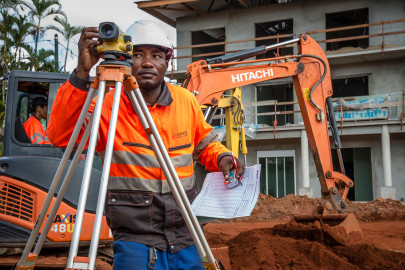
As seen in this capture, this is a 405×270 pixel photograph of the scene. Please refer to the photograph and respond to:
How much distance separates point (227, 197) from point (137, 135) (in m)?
0.67

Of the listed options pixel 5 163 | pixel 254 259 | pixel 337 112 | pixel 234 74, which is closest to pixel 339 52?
pixel 337 112

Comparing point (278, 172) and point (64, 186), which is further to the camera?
point (278, 172)

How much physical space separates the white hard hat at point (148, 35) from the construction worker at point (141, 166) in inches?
4.0

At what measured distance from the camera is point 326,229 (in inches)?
239

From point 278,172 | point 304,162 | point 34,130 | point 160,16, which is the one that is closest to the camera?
point 34,130

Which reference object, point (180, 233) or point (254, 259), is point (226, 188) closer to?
point (180, 233)

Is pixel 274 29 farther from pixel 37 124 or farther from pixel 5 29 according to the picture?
pixel 37 124

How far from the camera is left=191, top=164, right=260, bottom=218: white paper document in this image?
2.35 metres

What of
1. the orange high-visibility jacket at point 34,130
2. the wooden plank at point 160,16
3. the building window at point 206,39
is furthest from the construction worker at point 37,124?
the building window at point 206,39

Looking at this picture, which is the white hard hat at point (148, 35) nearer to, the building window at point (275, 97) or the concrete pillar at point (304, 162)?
the concrete pillar at point (304, 162)

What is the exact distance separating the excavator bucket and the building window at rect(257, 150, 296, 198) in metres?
11.6

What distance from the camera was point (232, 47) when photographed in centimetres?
2038

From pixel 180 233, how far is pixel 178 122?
57 centimetres

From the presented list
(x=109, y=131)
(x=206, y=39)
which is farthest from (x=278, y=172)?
(x=109, y=131)
